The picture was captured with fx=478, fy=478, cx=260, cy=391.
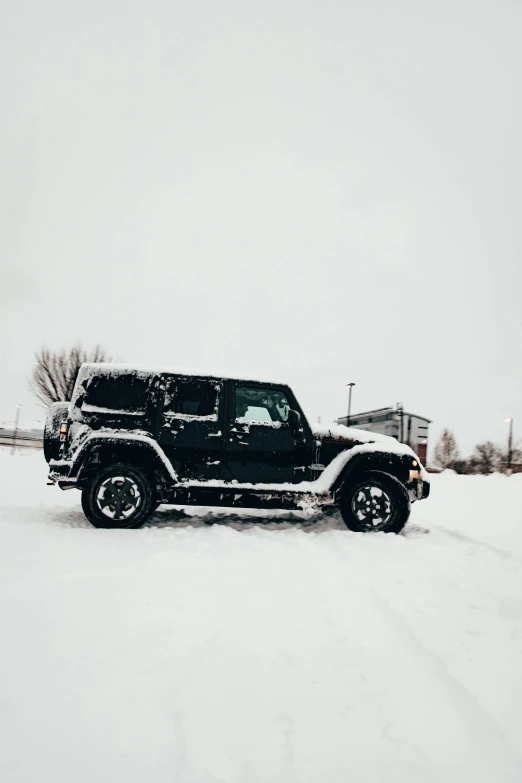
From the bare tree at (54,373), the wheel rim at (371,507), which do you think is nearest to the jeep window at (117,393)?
the wheel rim at (371,507)

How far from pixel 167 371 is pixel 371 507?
117 inches

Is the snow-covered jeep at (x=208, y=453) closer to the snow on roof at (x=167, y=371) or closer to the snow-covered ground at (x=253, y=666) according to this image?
the snow on roof at (x=167, y=371)

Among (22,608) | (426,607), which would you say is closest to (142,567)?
(22,608)

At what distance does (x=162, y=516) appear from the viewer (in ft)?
21.1

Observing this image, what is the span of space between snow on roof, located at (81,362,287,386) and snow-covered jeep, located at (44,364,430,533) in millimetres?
17

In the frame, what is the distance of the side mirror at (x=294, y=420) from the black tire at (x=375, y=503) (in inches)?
36.4

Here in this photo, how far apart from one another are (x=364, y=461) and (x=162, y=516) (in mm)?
2787

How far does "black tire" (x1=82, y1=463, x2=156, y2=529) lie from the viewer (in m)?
5.28

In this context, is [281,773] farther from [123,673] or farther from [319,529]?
[319,529]

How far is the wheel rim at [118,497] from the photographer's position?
17.4ft

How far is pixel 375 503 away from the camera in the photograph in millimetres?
5832

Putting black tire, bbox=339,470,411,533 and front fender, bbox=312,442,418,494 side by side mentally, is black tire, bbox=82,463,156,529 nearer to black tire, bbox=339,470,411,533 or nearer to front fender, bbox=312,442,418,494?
front fender, bbox=312,442,418,494

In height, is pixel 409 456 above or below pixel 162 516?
above

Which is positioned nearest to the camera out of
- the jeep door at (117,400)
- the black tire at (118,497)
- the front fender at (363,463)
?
the black tire at (118,497)
